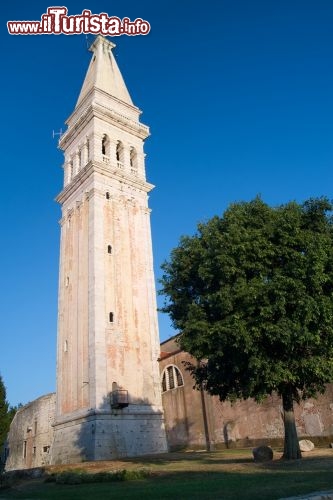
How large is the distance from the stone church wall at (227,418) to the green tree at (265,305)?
27.6ft

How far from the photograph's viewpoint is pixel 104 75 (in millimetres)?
44969

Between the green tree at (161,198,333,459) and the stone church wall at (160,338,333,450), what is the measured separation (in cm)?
841

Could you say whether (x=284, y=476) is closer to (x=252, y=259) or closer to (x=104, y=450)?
(x=252, y=259)

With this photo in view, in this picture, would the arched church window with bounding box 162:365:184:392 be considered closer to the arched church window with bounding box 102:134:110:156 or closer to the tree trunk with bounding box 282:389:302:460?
the arched church window with bounding box 102:134:110:156

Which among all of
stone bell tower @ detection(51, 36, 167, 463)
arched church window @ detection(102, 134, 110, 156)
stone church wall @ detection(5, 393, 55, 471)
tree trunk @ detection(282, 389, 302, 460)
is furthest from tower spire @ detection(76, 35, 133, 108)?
tree trunk @ detection(282, 389, 302, 460)

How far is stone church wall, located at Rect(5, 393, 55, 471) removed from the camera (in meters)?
42.6

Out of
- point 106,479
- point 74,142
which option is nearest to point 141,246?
point 74,142

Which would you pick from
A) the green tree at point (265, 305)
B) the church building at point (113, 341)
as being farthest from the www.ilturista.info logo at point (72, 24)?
the green tree at point (265, 305)

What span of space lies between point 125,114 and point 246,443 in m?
31.2

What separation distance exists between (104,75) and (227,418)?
34512mm

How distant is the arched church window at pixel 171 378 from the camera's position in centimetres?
3925

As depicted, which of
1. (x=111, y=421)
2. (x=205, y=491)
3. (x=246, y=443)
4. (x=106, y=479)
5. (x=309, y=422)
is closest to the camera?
(x=205, y=491)

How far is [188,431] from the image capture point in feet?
121

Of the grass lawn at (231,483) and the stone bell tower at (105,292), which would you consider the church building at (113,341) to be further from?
the grass lawn at (231,483)
